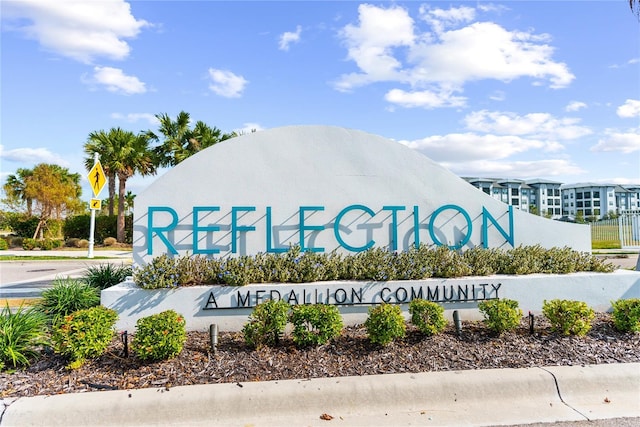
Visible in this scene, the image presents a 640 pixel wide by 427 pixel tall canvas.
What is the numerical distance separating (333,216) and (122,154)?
24604 mm

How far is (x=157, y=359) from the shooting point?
467cm

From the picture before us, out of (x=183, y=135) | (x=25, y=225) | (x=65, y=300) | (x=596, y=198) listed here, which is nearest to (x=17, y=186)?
(x=25, y=225)

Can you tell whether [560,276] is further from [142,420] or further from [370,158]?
[142,420]

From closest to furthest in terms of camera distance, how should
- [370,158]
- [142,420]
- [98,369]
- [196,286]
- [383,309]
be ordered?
[142,420] → [98,369] → [383,309] → [196,286] → [370,158]

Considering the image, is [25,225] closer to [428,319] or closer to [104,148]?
[104,148]

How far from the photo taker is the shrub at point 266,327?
197 inches

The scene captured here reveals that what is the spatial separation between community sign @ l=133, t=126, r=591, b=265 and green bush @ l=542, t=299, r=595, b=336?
2107 mm

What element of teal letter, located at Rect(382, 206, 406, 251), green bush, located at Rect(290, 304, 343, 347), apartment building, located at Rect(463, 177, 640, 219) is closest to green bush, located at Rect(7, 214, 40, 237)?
teal letter, located at Rect(382, 206, 406, 251)

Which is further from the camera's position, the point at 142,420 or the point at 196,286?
the point at 196,286

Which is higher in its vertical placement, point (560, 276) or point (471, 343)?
point (560, 276)

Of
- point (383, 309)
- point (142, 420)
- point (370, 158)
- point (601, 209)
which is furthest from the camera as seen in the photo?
point (601, 209)

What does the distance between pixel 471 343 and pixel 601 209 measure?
14153 cm

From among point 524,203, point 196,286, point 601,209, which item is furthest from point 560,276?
point 601,209

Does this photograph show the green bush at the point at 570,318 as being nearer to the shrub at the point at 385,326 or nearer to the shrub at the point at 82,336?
the shrub at the point at 385,326
